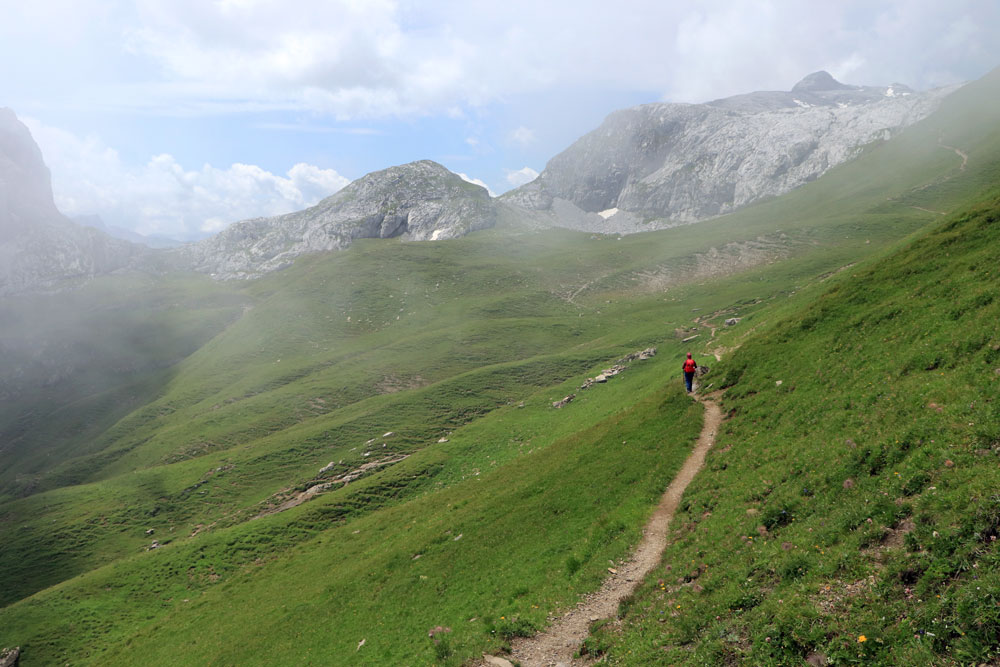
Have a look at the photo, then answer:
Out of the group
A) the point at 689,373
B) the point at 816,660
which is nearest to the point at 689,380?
the point at 689,373

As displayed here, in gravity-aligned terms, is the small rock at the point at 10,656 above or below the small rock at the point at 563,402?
below

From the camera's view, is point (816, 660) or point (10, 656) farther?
point (10, 656)

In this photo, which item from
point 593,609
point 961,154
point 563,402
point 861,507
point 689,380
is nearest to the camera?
point 861,507

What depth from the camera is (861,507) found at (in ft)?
53.3

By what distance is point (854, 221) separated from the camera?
145 meters

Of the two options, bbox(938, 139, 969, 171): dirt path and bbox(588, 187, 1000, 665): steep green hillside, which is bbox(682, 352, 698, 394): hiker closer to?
bbox(588, 187, 1000, 665): steep green hillside

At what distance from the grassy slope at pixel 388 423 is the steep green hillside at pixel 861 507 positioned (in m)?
5.54

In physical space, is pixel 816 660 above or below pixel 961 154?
below

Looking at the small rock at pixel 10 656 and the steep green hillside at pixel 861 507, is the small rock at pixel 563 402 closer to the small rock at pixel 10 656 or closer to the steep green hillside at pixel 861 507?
the steep green hillside at pixel 861 507

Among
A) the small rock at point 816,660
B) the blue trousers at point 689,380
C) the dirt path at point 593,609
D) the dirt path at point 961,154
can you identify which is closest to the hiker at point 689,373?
the blue trousers at point 689,380

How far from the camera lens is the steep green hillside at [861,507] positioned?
11.7m

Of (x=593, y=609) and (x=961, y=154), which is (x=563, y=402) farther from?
(x=961, y=154)

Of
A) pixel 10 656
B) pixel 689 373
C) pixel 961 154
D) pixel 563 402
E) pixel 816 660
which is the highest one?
pixel 961 154

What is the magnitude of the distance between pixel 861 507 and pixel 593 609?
11486 mm
